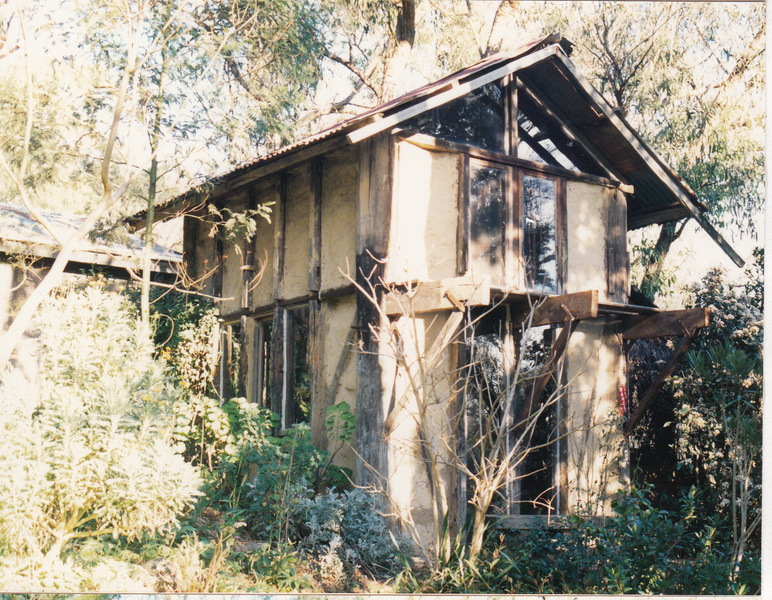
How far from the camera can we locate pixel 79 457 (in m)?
5.53

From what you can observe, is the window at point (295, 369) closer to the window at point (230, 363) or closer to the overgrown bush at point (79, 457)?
the window at point (230, 363)

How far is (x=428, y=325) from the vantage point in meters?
7.63

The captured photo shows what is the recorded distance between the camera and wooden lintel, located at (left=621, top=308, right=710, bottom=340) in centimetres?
795

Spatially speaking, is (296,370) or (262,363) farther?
(262,363)

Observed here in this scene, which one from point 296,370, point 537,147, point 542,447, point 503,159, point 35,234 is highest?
point 537,147

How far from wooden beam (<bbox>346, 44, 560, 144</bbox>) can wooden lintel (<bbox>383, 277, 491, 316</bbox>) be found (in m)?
1.45

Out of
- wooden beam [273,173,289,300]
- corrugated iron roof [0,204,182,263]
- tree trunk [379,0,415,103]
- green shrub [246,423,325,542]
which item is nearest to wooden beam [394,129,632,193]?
wooden beam [273,173,289,300]

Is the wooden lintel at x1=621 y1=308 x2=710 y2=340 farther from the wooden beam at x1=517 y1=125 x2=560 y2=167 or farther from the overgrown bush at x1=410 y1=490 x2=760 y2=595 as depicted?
the overgrown bush at x1=410 y1=490 x2=760 y2=595

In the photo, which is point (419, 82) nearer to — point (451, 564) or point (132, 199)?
point (132, 199)

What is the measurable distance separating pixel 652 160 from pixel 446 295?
12.3 feet

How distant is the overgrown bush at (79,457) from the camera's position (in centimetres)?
544

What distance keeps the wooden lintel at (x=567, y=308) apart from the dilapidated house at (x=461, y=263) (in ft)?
0.06

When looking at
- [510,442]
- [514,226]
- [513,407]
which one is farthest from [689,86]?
[510,442]

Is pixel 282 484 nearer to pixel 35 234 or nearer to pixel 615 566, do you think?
pixel 615 566
